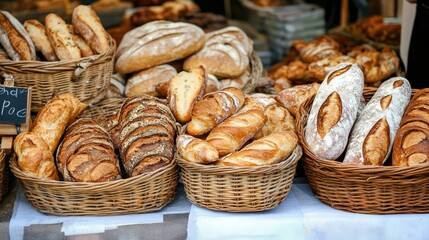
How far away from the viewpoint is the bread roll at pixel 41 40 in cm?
296

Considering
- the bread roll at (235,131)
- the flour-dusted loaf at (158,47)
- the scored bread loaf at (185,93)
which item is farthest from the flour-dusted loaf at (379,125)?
the flour-dusted loaf at (158,47)

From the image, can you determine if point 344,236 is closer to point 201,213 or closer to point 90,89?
point 201,213

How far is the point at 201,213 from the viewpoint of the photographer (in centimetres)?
235

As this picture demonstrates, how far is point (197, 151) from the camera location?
2.22 meters

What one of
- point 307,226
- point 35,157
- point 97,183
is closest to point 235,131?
point 307,226

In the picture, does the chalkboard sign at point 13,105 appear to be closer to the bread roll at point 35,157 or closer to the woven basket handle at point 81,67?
the bread roll at point 35,157

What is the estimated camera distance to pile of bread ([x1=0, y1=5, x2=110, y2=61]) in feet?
9.36

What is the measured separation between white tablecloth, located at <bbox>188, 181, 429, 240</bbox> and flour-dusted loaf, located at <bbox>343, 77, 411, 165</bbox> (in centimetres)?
24

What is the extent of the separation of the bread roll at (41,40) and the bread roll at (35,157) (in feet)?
2.23

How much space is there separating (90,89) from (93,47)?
22cm

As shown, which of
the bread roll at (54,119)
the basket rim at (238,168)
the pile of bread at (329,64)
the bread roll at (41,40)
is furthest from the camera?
the pile of bread at (329,64)

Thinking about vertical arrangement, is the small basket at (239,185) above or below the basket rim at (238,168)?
below

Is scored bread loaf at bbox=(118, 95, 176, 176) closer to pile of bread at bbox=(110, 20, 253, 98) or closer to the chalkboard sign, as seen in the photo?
the chalkboard sign

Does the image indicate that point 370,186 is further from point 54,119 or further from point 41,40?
point 41,40
